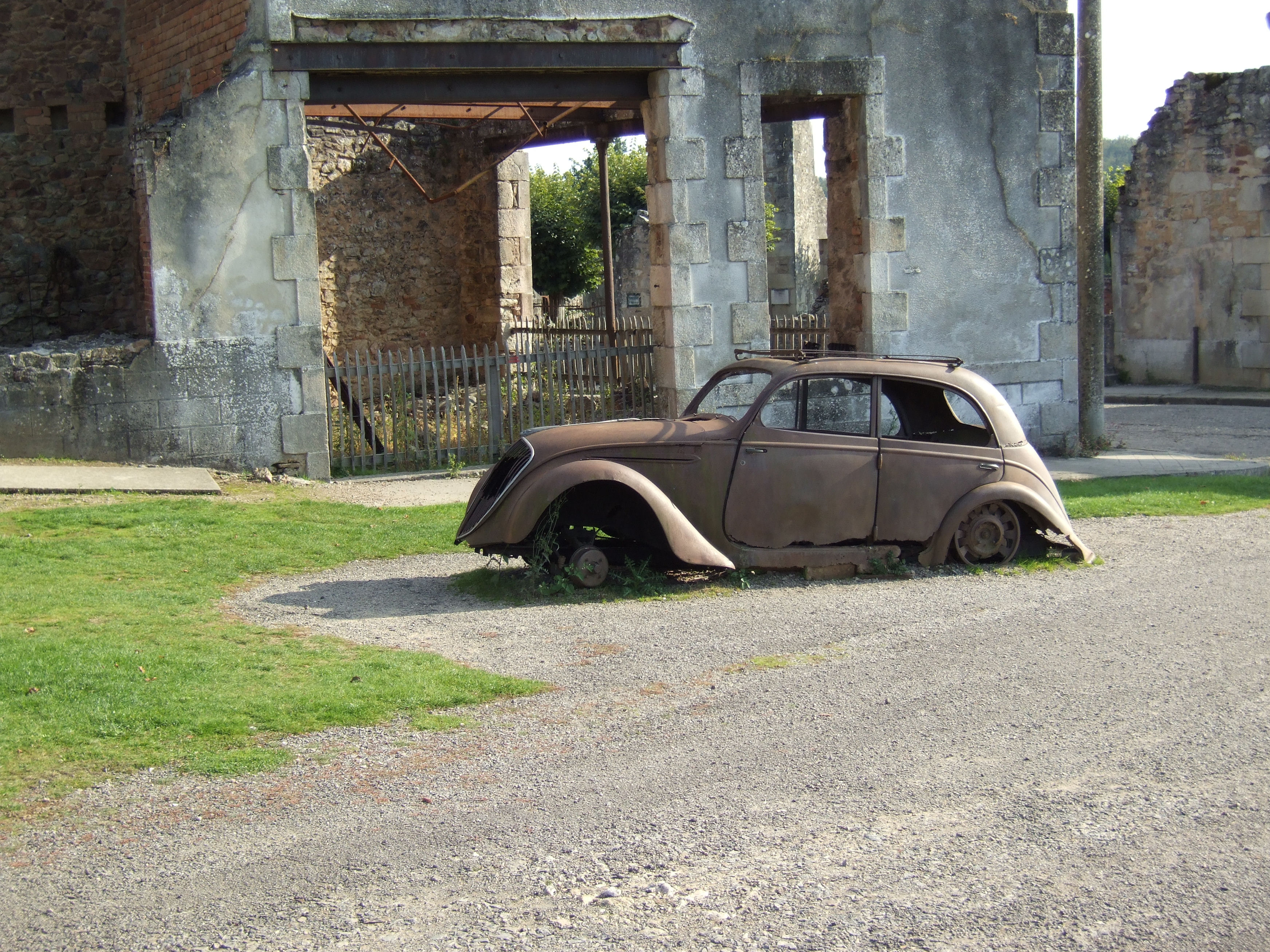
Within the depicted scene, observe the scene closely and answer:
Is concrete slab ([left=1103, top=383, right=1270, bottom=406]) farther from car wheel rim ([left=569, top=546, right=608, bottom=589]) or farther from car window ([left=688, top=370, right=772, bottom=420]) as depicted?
car wheel rim ([left=569, top=546, right=608, bottom=589])

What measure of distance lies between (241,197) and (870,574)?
700 cm

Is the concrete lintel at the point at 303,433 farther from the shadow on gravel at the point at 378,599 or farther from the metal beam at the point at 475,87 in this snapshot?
the shadow on gravel at the point at 378,599

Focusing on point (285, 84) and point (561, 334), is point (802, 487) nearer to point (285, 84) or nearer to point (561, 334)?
point (285, 84)

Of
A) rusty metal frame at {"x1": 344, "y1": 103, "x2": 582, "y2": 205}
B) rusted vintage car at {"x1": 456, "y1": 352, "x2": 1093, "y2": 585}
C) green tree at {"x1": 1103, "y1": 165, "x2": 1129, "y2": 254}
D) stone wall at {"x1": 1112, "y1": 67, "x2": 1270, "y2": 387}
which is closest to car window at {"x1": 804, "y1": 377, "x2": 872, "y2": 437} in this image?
rusted vintage car at {"x1": 456, "y1": 352, "x2": 1093, "y2": 585}

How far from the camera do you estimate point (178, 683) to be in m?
5.57

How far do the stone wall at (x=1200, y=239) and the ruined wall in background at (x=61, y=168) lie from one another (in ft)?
54.6

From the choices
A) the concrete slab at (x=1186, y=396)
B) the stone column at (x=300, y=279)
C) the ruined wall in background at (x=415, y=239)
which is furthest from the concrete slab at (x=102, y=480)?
the concrete slab at (x=1186, y=396)

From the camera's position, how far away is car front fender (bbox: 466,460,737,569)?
23.7 feet

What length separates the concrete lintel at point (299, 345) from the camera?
38.5 ft

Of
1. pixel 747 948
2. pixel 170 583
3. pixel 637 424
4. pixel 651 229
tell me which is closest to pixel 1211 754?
pixel 747 948

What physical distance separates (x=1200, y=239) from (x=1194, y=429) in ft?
20.7

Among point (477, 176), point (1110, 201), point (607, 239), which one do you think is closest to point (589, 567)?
point (477, 176)

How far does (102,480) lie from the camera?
10.6 metres

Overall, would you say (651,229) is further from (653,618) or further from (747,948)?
(747,948)
